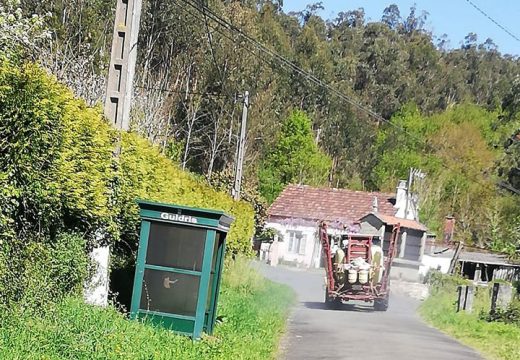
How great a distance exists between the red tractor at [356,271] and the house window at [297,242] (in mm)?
31798

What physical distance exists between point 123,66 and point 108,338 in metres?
5.70

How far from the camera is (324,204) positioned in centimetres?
6144

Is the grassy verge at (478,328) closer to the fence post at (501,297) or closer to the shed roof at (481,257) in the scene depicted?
the fence post at (501,297)

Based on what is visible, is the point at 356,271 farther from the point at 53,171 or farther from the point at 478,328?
the point at 53,171

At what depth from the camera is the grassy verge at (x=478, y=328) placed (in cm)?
1741

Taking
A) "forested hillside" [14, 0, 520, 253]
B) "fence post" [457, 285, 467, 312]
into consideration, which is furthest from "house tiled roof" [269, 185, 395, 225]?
"fence post" [457, 285, 467, 312]

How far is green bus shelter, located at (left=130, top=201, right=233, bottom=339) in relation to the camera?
12.5m

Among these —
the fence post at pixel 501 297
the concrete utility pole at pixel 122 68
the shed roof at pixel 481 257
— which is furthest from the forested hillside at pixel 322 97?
the concrete utility pole at pixel 122 68

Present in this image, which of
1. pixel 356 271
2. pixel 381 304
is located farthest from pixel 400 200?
pixel 356 271

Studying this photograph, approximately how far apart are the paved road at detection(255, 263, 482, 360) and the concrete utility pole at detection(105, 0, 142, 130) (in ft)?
15.2

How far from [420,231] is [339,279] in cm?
3623

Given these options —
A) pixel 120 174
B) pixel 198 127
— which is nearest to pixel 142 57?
pixel 198 127

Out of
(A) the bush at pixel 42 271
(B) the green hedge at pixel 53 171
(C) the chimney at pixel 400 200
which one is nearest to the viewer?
(B) the green hedge at pixel 53 171

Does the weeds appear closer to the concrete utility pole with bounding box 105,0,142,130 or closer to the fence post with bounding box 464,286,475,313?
the fence post with bounding box 464,286,475,313
